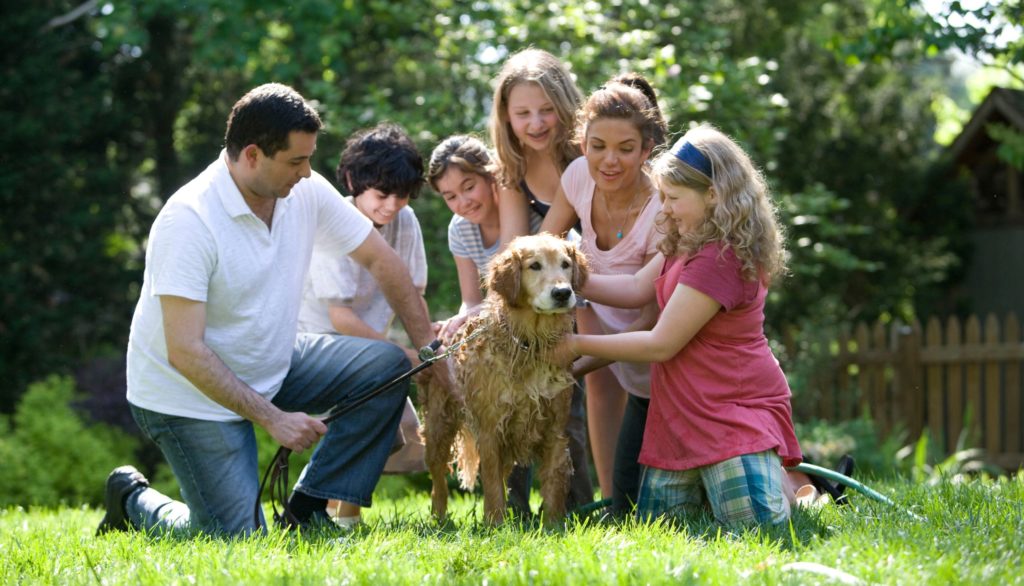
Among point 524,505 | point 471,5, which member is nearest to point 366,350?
point 524,505

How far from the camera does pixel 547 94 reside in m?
5.38

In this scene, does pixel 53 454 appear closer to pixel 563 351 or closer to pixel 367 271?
pixel 367 271

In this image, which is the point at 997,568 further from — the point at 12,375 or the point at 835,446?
the point at 12,375

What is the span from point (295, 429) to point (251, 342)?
621 mm

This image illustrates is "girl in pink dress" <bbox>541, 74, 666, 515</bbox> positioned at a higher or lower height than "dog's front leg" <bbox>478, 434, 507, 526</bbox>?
higher

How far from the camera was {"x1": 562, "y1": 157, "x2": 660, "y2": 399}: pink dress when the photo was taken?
5094 millimetres

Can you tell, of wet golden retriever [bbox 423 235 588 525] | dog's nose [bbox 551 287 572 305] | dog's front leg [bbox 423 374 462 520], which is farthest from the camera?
dog's front leg [bbox 423 374 462 520]

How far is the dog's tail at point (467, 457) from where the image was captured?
17.7ft

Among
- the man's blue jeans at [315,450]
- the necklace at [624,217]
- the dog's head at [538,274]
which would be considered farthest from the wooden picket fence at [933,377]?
the dog's head at [538,274]

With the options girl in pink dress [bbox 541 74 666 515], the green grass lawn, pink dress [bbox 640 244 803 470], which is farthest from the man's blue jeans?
pink dress [bbox 640 244 803 470]

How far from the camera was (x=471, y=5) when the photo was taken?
11.6 m

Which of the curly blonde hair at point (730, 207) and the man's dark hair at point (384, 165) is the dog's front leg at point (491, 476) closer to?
the curly blonde hair at point (730, 207)

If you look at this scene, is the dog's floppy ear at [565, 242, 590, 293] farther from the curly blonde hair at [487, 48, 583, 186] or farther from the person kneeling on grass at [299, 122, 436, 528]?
the person kneeling on grass at [299, 122, 436, 528]

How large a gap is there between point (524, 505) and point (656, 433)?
3.31ft
